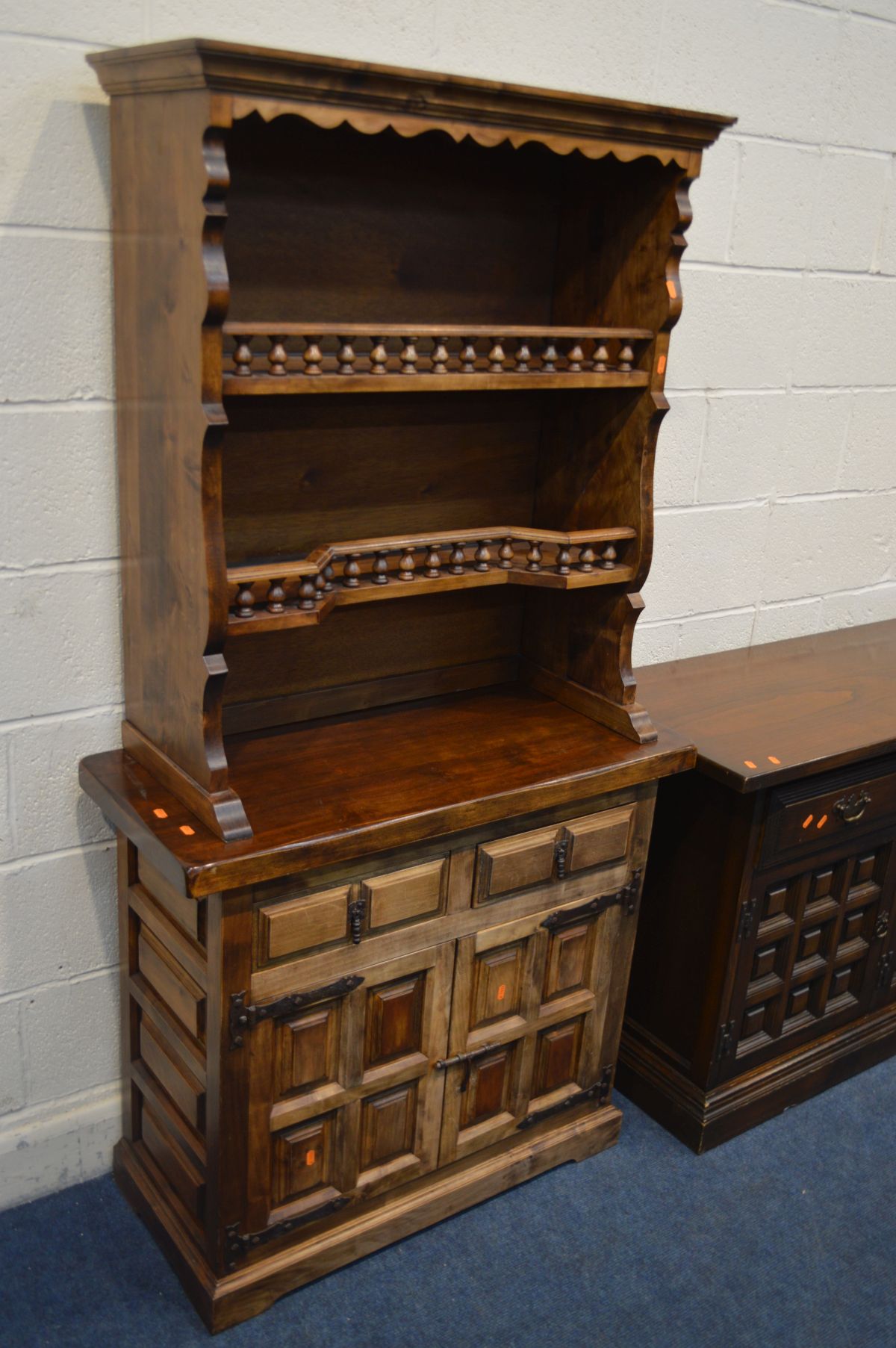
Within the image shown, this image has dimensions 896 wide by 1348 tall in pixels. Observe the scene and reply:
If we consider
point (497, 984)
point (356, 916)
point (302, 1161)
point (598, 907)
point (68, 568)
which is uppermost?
point (68, 568)

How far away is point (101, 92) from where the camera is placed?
5.67 ft

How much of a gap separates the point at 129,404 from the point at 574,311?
80 cm

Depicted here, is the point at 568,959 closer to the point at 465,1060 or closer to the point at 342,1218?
the point at 465,1060

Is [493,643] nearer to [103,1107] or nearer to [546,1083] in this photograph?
[546,1083]

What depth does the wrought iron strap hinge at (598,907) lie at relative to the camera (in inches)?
82.7

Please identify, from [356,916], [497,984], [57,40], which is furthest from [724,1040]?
[57,40]

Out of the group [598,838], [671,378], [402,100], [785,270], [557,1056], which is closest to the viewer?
[402,100]

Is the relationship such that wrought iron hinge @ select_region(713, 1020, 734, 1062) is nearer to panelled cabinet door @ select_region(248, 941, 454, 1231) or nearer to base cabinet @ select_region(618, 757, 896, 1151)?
base cabinet @ select_region(618, 757, 896, 1151)

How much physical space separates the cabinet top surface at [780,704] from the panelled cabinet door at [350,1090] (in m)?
0.68

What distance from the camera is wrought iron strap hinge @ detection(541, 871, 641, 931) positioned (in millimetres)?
2102

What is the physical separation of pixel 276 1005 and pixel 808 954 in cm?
123

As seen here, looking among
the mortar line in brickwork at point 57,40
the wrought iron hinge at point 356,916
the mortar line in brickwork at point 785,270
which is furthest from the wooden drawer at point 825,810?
the mortar line in brickwork at point 57,40

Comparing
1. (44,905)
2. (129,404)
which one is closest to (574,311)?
(129,404)

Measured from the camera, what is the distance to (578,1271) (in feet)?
6.92
